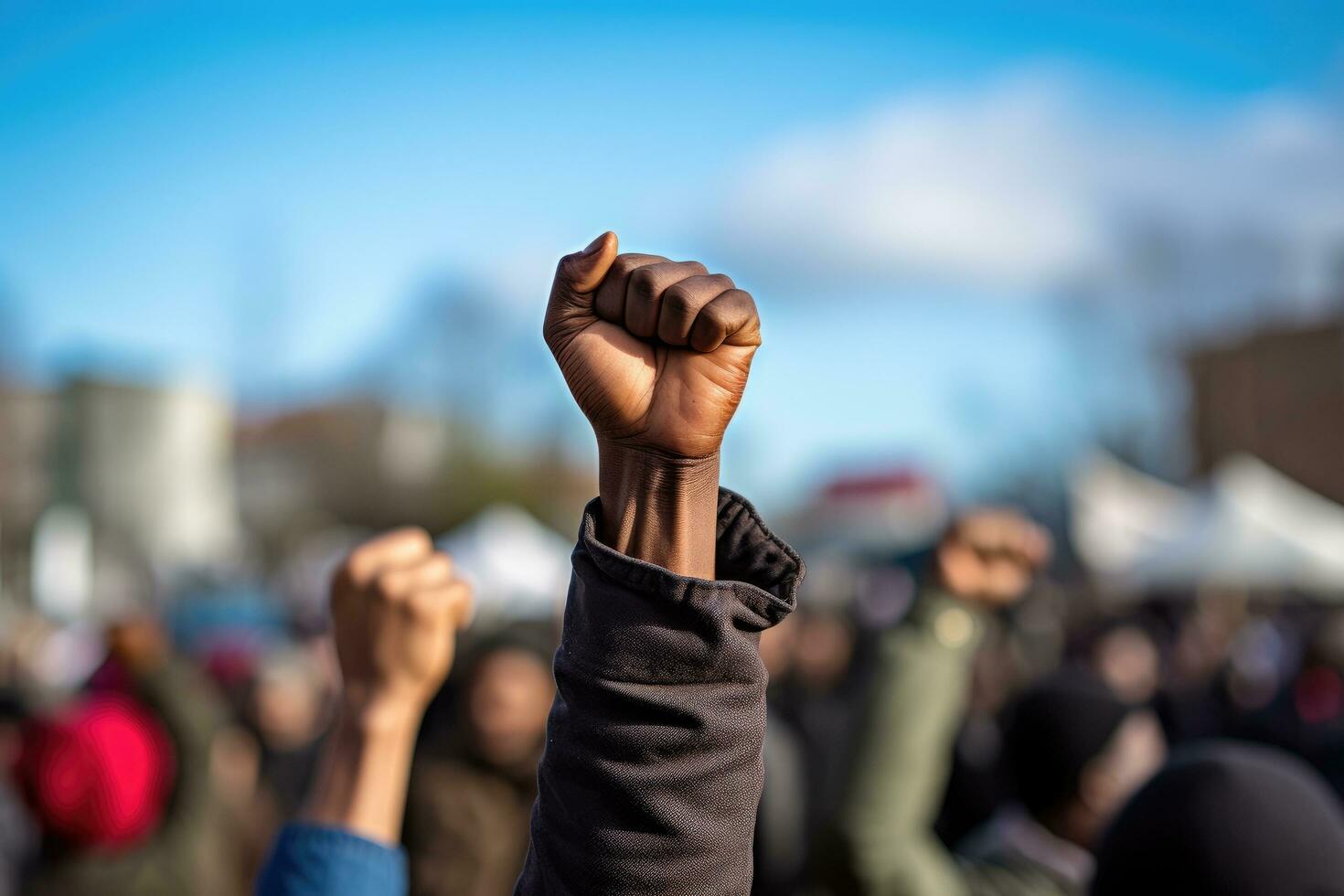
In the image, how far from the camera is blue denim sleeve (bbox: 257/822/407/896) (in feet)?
5.60

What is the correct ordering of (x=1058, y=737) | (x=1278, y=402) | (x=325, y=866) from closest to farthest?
1. (x=325, y=866)
2. (x=1058, y=737)
3. (x=1278, y=402)

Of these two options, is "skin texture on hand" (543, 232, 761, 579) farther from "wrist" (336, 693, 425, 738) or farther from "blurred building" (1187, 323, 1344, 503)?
"blurred building" (1187, 323, 1344, 503)

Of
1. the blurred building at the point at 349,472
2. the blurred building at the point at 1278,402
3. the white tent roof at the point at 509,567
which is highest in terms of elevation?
the blurred building at the point at 1278,402

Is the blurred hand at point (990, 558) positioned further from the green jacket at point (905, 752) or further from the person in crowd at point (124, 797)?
the person in crowd at point (124, 797)

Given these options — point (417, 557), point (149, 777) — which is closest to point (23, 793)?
point (149, 777)

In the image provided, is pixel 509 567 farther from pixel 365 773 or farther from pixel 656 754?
pixel 656 754

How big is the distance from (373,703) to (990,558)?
134 cm

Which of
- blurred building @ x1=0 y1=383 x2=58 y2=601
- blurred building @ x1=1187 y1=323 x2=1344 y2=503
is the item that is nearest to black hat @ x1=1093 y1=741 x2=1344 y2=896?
blurred building @ x1=1187 y1=323 x2=1344 y2=503

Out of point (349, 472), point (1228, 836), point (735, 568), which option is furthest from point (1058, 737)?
point (349, 472)

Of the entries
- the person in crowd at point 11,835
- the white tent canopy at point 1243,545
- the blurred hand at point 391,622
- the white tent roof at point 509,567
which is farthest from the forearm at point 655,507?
the white tent canopy at point 1243,545

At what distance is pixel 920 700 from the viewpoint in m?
2.51

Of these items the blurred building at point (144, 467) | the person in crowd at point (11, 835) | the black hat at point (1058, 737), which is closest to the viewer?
the black hat at point (1058, 737)

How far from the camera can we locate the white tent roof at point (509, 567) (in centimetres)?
1402

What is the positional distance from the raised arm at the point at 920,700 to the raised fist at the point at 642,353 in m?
1.42
